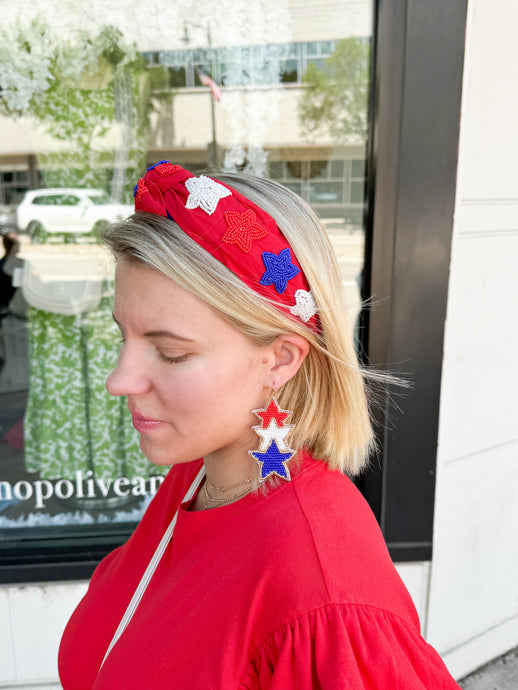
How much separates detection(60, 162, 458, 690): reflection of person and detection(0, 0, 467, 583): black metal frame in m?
1.33

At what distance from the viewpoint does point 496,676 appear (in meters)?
2.80

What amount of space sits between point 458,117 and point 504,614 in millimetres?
2302

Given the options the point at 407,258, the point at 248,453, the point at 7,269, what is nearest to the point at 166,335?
the point at 248,453

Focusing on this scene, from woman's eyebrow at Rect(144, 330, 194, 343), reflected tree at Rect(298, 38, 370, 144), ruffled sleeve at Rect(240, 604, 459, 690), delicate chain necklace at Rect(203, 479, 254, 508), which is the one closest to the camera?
ruffled sleeve at Rect(240, 604, 459, 690)

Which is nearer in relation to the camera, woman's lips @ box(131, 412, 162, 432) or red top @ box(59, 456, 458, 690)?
red top @ box(59, 456, 458, 690)

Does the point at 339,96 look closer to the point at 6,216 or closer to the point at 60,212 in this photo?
the point at 60,212

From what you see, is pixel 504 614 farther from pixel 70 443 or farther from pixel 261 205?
pixel 261 205

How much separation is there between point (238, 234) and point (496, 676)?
2765 mm

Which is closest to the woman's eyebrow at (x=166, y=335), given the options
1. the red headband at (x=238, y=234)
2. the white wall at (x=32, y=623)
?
the red headband at (x=238, y=234)

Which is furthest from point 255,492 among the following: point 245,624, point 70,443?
point 70,443

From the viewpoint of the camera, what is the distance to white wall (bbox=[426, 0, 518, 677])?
7.59ft

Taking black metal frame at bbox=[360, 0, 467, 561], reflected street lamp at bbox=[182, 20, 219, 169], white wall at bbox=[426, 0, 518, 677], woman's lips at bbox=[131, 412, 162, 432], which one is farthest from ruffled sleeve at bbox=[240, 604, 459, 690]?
reflected street lamp at bbox=[182, 20, 219, 169]

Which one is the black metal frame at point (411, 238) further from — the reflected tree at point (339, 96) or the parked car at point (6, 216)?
the parked car at point (6, 216)

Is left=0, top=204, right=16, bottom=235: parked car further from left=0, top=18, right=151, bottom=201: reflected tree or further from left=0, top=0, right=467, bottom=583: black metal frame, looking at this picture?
left=0, top=0, right=467, bottom=583: black metal frame
